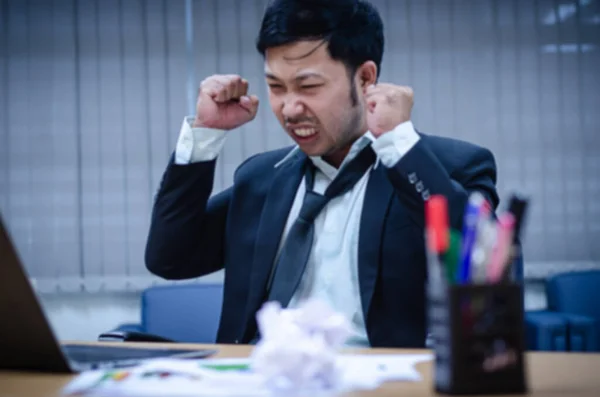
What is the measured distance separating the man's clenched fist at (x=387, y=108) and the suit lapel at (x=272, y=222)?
0.37m

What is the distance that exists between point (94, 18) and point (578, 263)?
2.86 metres

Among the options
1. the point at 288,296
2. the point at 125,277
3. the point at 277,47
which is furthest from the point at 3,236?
the point at 125,277

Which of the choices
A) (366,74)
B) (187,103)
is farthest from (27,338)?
(187,103)

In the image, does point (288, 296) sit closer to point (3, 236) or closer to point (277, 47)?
point (277, 47)

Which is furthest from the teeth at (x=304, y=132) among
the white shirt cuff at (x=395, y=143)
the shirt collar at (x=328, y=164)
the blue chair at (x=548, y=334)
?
the blue chair at (x=548, y=334)

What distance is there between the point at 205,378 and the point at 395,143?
0.67 meters

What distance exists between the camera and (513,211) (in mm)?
794

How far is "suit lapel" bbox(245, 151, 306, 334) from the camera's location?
1728 millimetres

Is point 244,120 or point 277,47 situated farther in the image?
point 244,120

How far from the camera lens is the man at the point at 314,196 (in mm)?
1658

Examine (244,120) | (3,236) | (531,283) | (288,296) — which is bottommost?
(531,283)

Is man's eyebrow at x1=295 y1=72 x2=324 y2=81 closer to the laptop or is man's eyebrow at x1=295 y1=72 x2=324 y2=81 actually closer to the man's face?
the man's face

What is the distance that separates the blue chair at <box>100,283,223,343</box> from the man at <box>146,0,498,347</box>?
5.48ft

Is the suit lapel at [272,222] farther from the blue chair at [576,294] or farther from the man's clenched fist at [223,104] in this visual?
the blue chair at [576,294]
